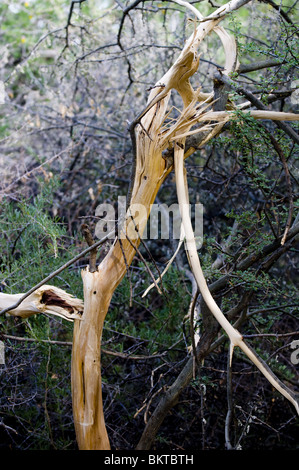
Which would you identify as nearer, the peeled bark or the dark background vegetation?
the peeled bark

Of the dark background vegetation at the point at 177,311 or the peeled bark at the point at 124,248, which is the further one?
the dark background vegetation at the point at 177,311

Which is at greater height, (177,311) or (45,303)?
(45,303)

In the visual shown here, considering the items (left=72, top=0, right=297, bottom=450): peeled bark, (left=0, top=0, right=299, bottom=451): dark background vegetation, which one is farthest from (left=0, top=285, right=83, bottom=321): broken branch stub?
(left=0, top=0, right=299, bottom=451): dark background vegetation

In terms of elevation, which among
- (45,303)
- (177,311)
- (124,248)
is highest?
(124,248)

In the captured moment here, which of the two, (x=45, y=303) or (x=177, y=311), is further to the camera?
(x=177, y=311)

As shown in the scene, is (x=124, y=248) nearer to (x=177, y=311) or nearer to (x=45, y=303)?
(x=45, y=303)

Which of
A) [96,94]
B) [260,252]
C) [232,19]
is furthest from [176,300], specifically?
[96,94]

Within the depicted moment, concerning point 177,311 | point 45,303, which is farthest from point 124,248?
point 177,311

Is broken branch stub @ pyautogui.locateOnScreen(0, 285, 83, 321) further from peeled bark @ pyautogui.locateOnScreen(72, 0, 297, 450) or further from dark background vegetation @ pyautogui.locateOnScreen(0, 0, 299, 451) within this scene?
dark background vegetation @ pyautogui.locateOnScreen(0, 0, 299, 451)

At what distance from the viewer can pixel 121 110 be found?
112 inches

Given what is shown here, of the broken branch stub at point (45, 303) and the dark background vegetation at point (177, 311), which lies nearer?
the broken branch stub at point (45, 303)

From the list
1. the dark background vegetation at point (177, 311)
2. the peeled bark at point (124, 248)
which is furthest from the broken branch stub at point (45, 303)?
the dark background vegetation at point (177, 311)

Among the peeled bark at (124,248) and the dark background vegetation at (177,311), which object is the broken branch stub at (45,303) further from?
the dark background vegetation at (177,311)

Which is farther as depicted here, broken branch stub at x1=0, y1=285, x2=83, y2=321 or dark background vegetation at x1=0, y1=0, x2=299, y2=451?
dark background vegetation at x1=0, y1=0, x2=299, y2=451
